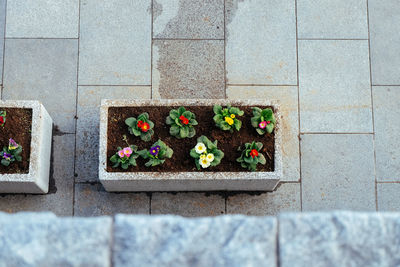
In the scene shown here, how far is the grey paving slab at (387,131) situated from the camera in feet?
12.8

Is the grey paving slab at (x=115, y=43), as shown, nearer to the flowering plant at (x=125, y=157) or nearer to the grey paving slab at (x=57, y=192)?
the grey paving slab at (x=57, y=192)

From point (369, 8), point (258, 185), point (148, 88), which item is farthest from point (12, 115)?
point (369, 8)

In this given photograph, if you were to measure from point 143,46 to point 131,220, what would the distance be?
2216 millimetres

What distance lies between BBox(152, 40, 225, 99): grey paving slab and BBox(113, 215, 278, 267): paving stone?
193cm

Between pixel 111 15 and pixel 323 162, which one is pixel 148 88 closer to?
pixel 111 15

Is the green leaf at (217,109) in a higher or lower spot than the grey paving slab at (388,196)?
higher

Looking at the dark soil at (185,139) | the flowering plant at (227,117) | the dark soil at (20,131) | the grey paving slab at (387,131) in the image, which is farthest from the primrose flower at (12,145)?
the grey paving slab at (387,131)

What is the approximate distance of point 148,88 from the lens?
4004 mm

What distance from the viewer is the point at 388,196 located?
152 inches

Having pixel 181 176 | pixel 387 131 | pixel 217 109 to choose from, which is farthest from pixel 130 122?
pixel 387 131

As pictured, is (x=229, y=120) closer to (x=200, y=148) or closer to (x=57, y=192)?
(x=200, y=148)

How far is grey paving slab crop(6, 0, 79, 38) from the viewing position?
4.07 meters

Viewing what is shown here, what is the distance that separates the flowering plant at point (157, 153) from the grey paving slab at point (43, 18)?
4.68 feet

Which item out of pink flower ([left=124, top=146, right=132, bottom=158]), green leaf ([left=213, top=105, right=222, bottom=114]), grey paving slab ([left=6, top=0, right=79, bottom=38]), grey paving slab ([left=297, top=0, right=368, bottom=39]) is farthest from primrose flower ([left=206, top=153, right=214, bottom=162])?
grey paving slab ([left=6, top=0, right=79, bottom=38])
